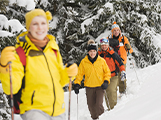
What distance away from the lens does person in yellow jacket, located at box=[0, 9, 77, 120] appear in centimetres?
235

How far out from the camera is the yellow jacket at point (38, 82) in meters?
2.38

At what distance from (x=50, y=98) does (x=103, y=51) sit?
341 cm

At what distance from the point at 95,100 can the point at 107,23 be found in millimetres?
6404

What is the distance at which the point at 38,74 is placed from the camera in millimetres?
2467

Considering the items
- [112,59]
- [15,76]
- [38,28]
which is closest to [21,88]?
[15,76]

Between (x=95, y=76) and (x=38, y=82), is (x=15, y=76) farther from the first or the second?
(x=95, y=76)

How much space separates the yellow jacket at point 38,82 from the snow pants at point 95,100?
103 inches

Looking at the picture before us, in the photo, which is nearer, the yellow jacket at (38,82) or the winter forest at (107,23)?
the yellow jacket at (38,82)

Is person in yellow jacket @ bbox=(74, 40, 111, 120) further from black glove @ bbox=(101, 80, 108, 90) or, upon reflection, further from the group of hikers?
the group of hikers

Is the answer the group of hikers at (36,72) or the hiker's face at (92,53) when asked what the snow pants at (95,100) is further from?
the group of hikers at (36,72)

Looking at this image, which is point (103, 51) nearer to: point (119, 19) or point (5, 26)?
point (5, 26)

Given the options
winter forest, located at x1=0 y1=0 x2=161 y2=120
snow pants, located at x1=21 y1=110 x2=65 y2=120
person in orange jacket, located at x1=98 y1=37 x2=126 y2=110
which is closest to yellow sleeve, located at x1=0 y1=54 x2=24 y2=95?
snow pants, located at x1=21 y1=110 x2=65 y2=120

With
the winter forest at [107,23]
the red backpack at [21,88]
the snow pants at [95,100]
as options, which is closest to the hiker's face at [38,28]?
the red backpack at [21,88]

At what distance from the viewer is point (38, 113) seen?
2430mm
